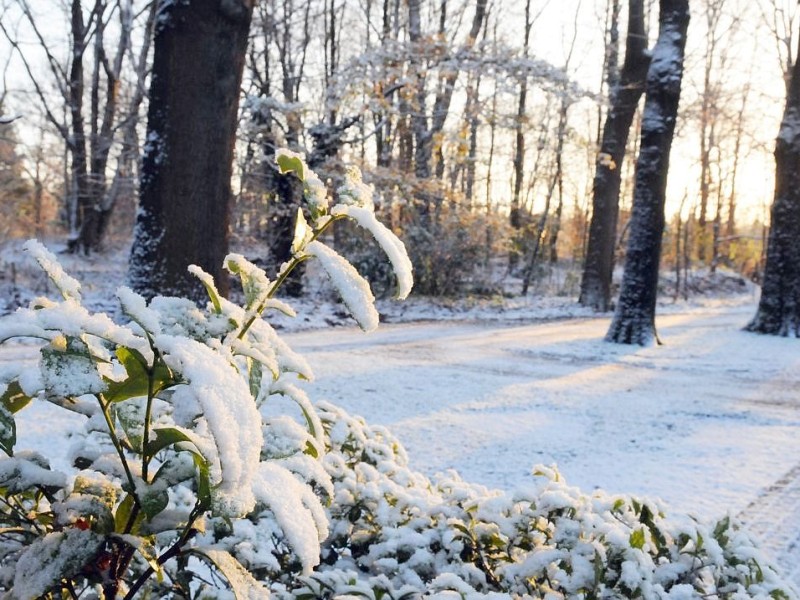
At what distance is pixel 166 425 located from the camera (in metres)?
0.83

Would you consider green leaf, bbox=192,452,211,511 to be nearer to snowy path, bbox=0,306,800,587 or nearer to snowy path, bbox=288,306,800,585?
snowy path, bbox=288,306,800,585

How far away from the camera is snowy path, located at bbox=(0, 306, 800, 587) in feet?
10.7

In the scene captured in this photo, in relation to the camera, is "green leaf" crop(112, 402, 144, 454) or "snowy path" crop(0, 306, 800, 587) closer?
"green leaf" crop(112, 402, 144, 454)

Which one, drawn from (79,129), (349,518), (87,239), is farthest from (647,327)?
(87,239)

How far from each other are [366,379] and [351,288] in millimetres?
4617

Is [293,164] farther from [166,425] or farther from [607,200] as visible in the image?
[607,200]

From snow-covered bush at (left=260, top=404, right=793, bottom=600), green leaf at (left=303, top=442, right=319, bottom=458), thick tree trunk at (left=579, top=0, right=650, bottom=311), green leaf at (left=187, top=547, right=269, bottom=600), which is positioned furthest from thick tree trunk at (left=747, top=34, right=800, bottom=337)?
green leaf at (left=187, top=547, right=269, bottom=600)

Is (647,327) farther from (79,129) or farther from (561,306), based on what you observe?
(79,129)

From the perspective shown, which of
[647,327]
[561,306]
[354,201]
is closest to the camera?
[354,201]

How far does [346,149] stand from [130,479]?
37.8 feet

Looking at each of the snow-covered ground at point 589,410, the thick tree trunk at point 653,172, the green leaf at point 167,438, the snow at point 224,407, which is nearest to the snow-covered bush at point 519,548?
the snow-covered ground at point 589,410

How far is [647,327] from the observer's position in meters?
8.34

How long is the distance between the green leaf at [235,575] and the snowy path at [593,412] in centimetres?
203

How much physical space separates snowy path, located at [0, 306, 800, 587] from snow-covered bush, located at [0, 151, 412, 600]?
6.71ft
